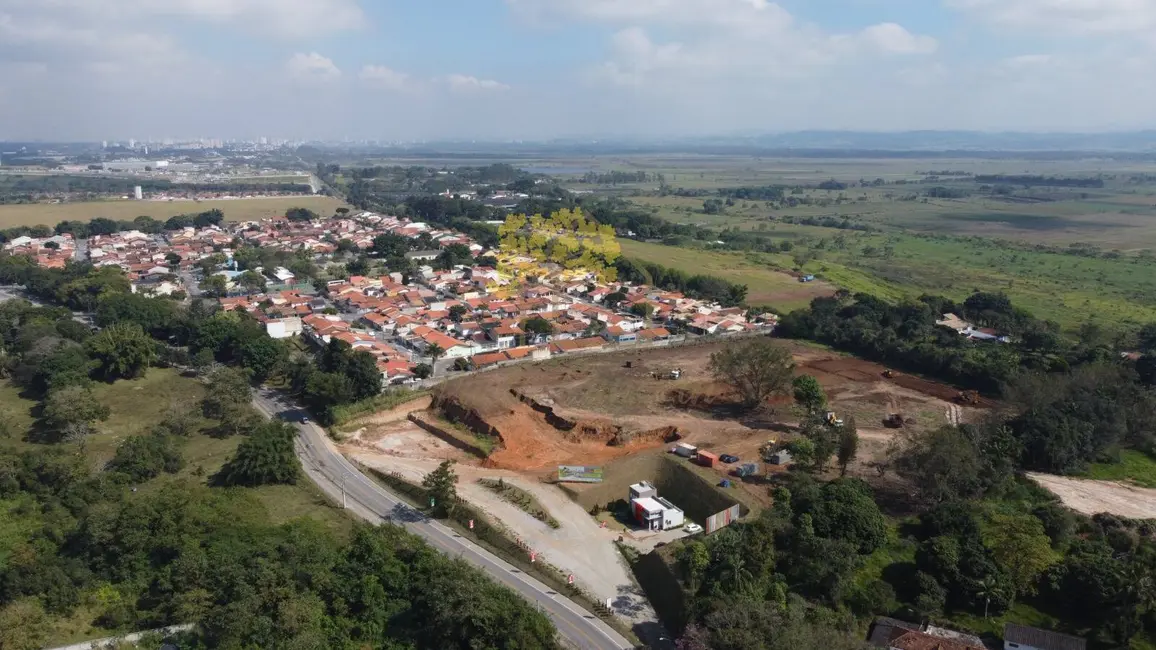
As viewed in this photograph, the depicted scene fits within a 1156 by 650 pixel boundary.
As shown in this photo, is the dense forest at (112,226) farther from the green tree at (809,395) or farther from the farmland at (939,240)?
the green tree at (809,395)

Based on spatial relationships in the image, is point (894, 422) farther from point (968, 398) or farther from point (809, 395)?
point (968, 398)

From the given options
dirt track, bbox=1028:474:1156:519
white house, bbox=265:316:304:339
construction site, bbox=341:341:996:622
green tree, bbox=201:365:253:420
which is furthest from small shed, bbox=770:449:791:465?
white house, bbox=265:316:304:339

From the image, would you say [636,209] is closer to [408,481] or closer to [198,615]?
[408,481]

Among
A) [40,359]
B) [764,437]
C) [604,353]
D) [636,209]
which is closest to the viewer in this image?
[764,437]

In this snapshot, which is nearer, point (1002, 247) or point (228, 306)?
point (228, 306)

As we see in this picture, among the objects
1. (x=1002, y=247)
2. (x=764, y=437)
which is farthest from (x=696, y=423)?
(x=1002, y=247)

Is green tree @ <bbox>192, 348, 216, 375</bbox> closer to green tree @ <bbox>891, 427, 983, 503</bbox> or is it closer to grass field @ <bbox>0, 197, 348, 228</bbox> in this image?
green tree @ <bbox>891, 427, 983, 503</bbox>
